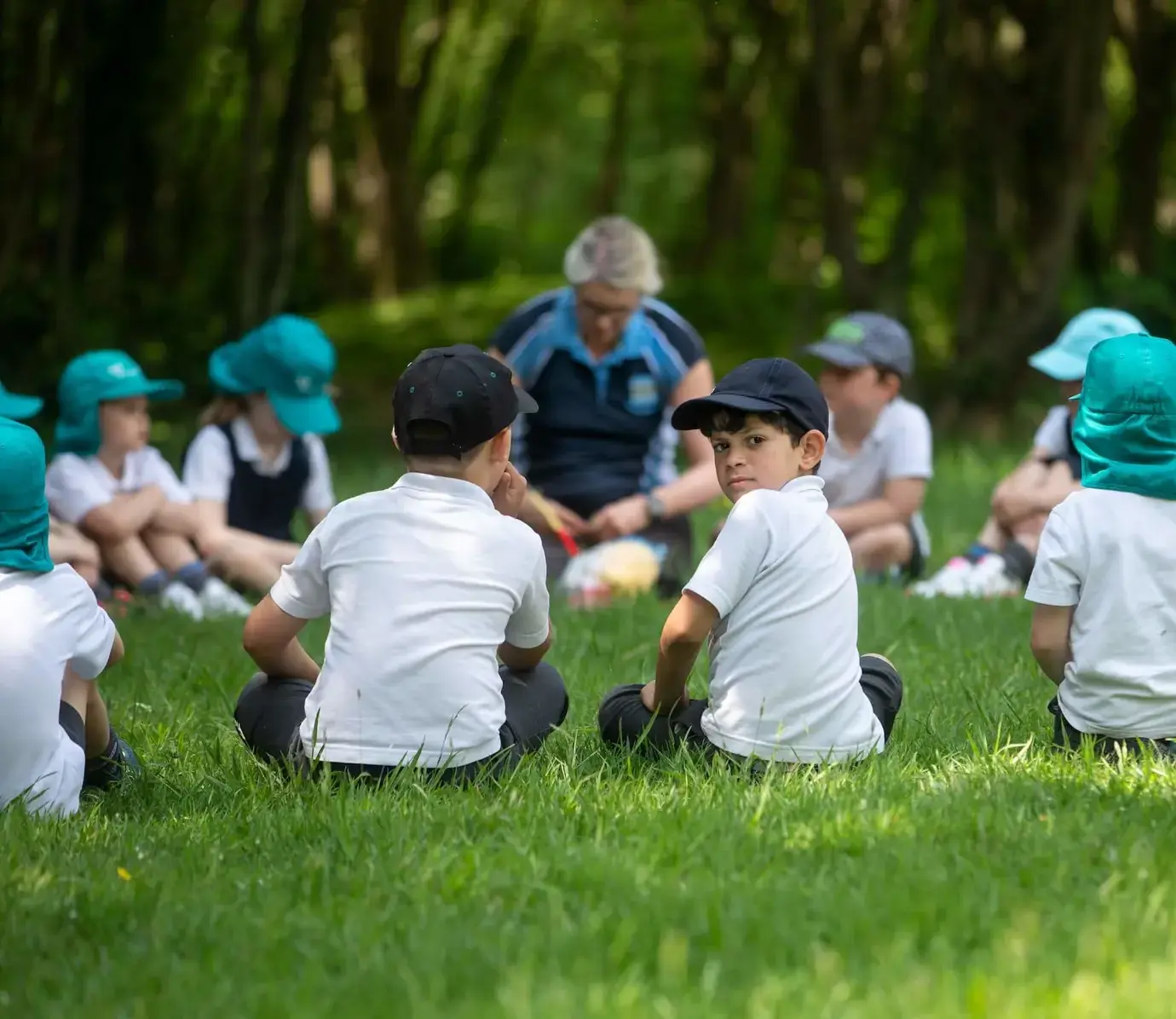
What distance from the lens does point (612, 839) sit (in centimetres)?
385

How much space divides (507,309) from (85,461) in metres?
14.7

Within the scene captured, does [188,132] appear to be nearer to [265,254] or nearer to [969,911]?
[265,254]

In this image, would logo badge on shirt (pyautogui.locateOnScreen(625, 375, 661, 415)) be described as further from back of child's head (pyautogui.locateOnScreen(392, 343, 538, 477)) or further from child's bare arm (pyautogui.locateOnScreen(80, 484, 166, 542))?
back of child's head (pyautogui.locateOnScreen(392, 343, 538, 477))

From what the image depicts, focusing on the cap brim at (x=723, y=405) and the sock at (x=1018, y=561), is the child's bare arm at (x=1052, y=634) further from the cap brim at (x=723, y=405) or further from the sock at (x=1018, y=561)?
the sock at (x=1018, y=561)

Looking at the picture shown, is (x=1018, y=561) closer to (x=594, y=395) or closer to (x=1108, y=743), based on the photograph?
(x=594, y=395)

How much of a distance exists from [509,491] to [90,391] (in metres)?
3.38

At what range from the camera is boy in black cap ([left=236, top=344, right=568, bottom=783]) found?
4164 millimetres

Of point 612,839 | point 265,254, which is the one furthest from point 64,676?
point 265,254

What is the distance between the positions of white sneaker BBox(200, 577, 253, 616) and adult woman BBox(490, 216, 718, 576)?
1315 millimetres

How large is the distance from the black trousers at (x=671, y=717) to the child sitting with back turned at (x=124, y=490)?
308 centimetres

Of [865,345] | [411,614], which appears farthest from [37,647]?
[865,345]

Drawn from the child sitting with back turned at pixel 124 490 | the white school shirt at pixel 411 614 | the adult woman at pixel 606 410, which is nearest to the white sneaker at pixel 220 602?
the child sitting with back turned at pixel 124 490

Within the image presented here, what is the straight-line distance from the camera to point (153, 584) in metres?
7.73

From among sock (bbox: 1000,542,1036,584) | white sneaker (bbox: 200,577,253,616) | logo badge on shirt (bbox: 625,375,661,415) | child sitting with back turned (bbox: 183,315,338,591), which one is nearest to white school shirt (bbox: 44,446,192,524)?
child sitting with back turned (bbox: 183,315,338,591)
